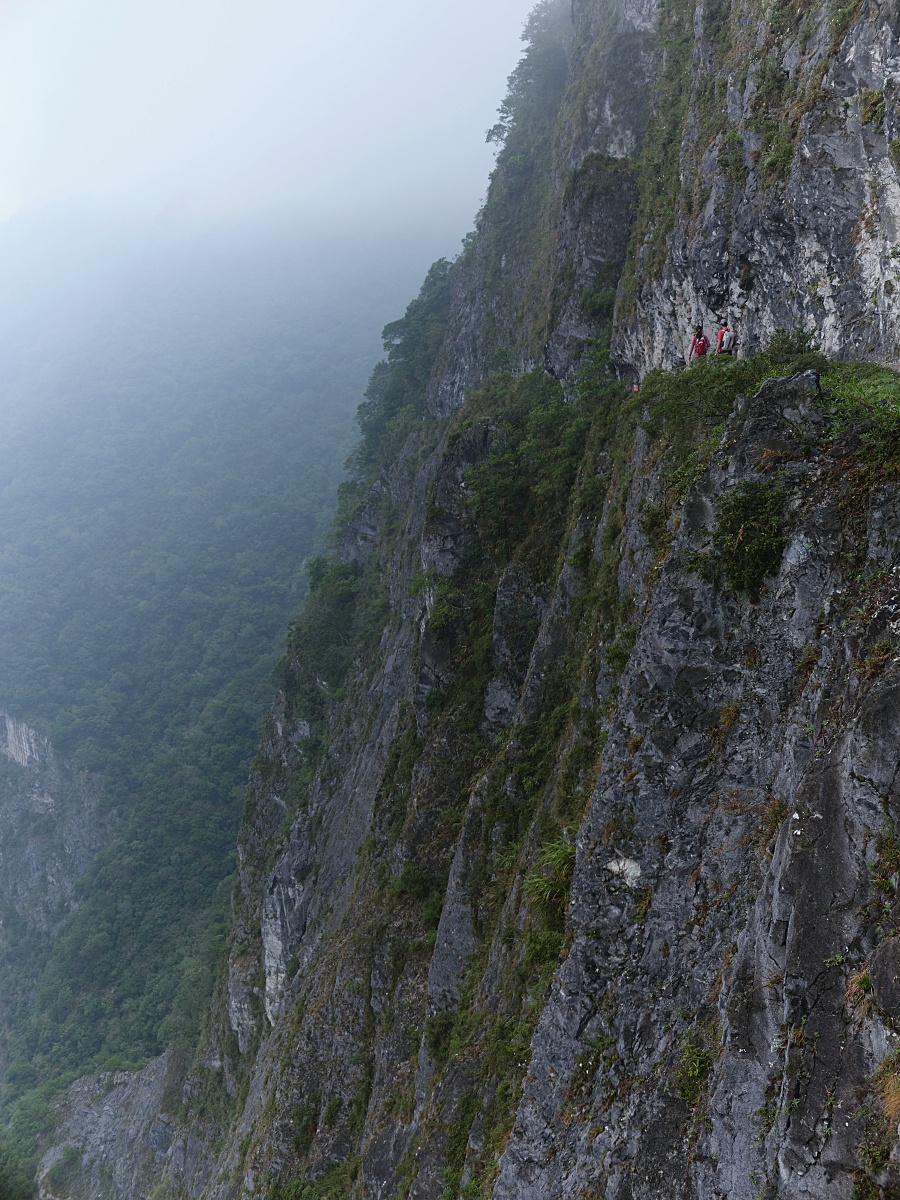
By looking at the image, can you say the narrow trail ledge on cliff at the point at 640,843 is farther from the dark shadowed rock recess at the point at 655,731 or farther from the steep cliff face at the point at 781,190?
the steep cliff face at the point at 781,190

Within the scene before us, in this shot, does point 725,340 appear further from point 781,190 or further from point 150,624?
point 150,624

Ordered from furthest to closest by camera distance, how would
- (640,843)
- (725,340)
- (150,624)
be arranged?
(150,624) < (725,340) < (640,843)

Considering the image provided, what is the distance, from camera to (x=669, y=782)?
30.9 feet

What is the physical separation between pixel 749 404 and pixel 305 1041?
19776mm

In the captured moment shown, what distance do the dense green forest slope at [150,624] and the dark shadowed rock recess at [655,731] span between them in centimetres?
3296

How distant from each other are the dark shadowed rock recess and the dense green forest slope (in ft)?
108

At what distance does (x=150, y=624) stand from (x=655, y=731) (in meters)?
103

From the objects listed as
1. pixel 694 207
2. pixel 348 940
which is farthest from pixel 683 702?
pixel 348 940

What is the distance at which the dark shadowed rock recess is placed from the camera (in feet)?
21.9

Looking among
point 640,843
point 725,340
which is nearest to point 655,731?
point 640,843

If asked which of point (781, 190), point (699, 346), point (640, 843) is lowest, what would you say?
point (640, 843)

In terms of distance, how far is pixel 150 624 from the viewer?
103438mm

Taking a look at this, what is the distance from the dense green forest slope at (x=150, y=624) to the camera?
59.1 metres

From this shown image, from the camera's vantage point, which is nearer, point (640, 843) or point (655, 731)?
point (640, 843)
